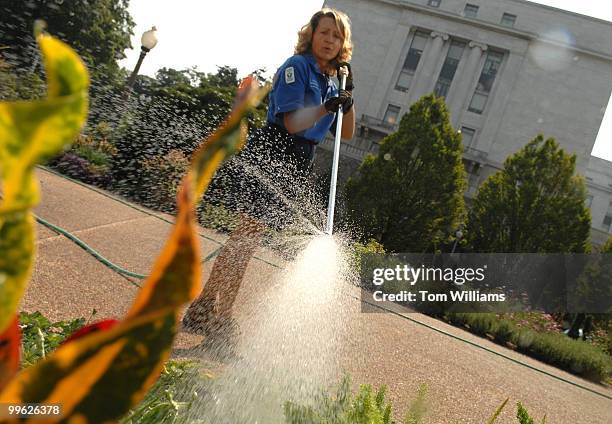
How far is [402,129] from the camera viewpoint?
1612 centimetres

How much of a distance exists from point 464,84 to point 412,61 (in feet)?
12.5

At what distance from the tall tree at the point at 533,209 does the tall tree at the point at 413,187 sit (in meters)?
1.25

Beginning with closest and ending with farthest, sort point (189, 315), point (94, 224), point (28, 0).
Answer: point (189, 315)
point (94, 224)
point (28, 0)

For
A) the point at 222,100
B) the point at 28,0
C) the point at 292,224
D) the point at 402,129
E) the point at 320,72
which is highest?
the point at 28,0

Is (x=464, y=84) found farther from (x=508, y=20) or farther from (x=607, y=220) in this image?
(x=607, y=220)

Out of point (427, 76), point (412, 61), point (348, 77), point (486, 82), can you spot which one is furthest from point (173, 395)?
point (486, 82)

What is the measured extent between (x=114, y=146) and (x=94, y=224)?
21.8ft

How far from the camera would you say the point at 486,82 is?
31453 mm

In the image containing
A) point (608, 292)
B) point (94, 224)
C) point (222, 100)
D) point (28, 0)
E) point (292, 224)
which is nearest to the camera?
point (94, 224)

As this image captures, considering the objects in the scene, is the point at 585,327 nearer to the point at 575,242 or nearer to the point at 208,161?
the point at 575,242

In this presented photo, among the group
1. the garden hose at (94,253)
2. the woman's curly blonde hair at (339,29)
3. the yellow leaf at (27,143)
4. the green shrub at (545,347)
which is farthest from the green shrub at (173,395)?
the green shrub at (545,347)

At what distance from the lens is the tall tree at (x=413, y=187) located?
584 inches

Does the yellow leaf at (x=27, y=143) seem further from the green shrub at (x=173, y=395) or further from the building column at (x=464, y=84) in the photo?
the building column at (x=464, y=84)

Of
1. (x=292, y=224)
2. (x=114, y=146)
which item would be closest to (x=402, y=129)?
(x=114, y=146)
